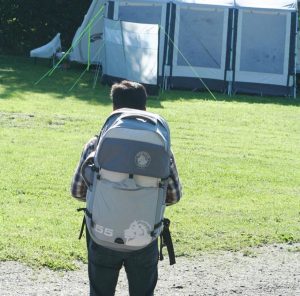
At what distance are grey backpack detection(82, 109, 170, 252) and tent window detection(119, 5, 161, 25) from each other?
15094 millimetres

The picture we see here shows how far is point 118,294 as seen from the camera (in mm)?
5523

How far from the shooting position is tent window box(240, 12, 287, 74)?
19.0 meters

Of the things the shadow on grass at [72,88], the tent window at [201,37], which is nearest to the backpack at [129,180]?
the shadow on grass at [72,88]

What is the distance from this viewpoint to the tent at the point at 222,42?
1883 centimetres

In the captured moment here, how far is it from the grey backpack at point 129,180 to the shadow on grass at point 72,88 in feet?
37.6

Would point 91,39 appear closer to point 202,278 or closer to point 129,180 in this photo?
point 202,278

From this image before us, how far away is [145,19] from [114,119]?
599 inches

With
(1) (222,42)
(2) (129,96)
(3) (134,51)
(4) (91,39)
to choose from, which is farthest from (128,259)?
(4) (91,39)

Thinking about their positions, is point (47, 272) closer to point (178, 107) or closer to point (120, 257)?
point (120, 257)

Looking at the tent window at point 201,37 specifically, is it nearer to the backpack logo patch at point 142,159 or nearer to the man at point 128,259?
the man at point 128,259

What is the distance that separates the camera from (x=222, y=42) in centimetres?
1914

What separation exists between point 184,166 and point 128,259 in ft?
20.0

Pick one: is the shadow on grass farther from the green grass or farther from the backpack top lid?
the backpack top lid

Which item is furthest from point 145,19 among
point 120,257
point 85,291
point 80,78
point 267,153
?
point 120,257
